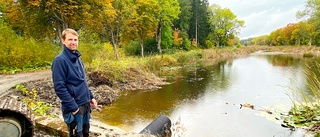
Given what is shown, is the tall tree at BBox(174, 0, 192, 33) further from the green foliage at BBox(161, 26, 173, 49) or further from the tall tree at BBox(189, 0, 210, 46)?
the green foliage at BBox(161, 26, 173, 49)

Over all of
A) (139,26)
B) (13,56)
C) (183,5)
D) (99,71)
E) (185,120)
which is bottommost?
(185,120)

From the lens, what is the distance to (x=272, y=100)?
7.69 m

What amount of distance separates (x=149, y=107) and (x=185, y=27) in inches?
1194

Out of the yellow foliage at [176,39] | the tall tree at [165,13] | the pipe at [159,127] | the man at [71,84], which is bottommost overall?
the pipe at [159,127]

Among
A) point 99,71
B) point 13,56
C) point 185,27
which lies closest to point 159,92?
point 99,71

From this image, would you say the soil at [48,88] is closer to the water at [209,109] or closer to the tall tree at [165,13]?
the water at [209,109]

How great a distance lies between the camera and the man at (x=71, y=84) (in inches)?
91.9

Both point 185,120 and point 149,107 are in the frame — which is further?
point 149,107

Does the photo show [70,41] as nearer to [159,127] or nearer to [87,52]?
[159,127]

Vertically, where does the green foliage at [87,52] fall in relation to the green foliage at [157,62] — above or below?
above

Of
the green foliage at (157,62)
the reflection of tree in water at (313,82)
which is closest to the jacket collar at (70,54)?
the reflection of tree in water at (313,82)

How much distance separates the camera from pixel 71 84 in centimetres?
249

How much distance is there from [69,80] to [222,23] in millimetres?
49572

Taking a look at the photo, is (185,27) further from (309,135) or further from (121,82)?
(309,135)
